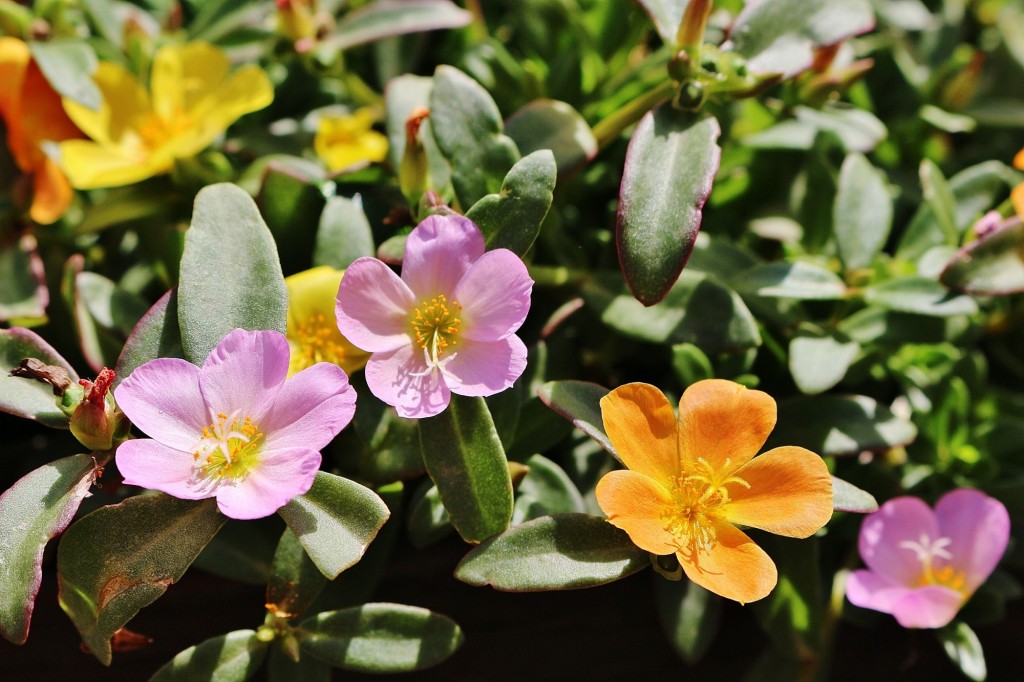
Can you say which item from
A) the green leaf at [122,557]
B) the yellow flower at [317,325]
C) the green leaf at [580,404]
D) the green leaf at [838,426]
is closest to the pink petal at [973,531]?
the green leaf at [838,426]

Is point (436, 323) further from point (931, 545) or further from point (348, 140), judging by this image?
point (931, 545)

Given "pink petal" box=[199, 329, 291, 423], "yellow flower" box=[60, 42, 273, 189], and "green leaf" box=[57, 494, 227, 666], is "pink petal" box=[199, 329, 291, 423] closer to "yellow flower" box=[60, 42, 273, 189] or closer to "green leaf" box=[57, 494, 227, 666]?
"green leaf" box=[57, 494, 227, 666]

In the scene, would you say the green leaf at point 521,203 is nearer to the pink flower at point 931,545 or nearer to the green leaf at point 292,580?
the green leaf at point 292,580

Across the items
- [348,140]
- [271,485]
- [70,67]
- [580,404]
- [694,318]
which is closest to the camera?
[271,485]

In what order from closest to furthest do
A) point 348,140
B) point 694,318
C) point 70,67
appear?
1. point 694,318
2. point 70,67
3. point 348,140

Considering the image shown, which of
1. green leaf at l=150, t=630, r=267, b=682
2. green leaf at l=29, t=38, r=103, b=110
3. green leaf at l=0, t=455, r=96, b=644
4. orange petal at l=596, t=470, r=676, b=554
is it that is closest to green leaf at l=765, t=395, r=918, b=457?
orange petal at l=596, t=470, r=676, b=554

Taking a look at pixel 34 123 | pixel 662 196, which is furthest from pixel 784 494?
pixel 34 123
